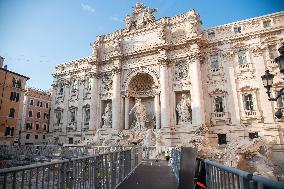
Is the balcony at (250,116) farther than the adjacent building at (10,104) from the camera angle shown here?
No

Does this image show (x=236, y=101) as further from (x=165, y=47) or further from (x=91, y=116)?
(x=91, y=116)

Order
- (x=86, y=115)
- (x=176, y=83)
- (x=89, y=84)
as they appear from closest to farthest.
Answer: (x=176, y=83), (x=86, y=115), (x=89, y=84)

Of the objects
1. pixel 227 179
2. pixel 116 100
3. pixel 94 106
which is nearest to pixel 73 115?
pixel 94 106

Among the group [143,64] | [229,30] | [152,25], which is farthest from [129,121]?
[229,30]

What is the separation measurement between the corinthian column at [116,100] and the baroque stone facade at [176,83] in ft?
0.42

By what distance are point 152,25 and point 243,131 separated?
1656 centimetres

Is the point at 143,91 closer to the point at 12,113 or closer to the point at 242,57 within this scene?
the point at 242,57

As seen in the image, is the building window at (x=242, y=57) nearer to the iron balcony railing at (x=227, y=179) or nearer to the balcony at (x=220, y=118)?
the balcony at (x=220, y=118)

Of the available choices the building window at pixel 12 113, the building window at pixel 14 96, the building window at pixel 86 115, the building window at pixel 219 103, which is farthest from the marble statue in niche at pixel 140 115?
the building window at pixel 14 96

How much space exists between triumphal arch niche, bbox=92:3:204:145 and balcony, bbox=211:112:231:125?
1.98 m

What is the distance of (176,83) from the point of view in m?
26.6

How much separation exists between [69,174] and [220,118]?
22285mm

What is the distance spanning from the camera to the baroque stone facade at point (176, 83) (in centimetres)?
2358

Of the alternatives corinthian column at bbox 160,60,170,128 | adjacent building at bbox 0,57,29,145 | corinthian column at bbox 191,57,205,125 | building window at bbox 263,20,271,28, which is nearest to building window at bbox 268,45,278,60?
building window at bbox 263,20,271,28
